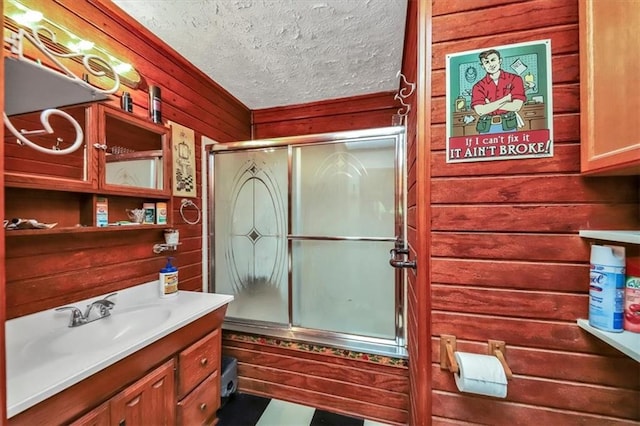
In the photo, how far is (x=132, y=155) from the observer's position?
1431 mm

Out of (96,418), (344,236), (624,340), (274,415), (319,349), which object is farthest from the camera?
(344,236)

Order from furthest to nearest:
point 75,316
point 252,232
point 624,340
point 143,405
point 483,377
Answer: point 252,232, point 75,316, point 143,405, point 483,377, point 624,340

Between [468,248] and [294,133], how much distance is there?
2.12m

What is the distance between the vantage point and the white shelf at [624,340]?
0.58 meters

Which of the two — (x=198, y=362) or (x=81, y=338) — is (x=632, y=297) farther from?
(x=81, y=338)

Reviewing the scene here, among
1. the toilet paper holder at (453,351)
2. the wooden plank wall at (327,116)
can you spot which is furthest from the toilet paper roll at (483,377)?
the wooden plank wall at (327,116)

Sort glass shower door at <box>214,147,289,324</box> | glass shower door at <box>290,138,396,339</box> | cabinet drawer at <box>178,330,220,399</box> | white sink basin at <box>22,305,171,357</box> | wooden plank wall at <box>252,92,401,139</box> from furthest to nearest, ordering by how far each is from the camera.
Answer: wooden plank wall at <box>252,92,401,139</box>, glass shower door at <box>214,147,289,324</box>, glass shower door at <box>290,138,396,339</box>, cabinet drawer at <box>178,330,220,399</box>, white sink basin at <box>22,305,171,357</box>

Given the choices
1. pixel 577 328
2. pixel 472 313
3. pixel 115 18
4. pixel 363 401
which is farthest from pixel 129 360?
pixel 115 18

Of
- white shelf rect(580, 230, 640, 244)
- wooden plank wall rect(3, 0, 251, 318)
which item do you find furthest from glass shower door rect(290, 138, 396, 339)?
white shelf rect(580, 230, 640, 244)

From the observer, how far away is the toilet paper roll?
738mm

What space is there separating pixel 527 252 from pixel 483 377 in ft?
1.30

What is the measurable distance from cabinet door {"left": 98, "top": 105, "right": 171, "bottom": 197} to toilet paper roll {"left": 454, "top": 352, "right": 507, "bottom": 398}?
1653 mm

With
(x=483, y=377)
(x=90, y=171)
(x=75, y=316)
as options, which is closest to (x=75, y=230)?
(x=90, y=171)

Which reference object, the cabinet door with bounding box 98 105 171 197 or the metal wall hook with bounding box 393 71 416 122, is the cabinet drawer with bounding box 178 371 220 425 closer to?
the cabinet door with bounding box 98 105 171 197
